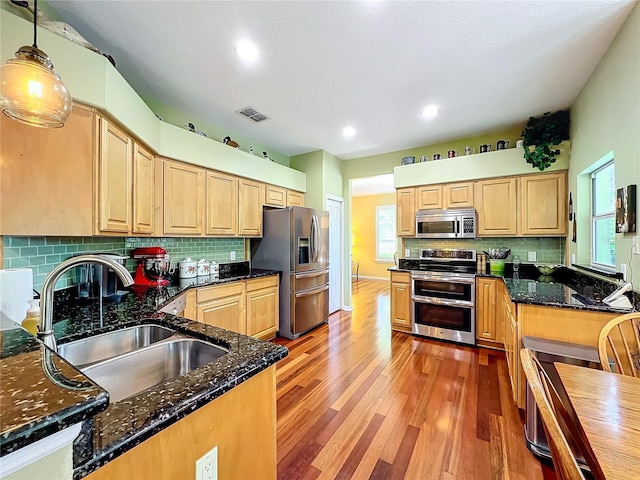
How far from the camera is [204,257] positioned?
11.1ft

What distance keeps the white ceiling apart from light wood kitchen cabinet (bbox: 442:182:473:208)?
0.84 m

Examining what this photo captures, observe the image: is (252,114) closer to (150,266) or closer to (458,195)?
(150,266)

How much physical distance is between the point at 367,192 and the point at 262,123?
4.83 metres

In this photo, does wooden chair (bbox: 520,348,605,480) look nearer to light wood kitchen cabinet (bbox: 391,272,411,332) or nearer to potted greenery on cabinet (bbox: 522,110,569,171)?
light wood kitchen cabinet (bbox: 391,272,411,332)

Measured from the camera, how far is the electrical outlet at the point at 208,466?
73 cm

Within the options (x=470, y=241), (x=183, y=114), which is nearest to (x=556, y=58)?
(x=470, y=241)

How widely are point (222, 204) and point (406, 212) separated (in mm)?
2531

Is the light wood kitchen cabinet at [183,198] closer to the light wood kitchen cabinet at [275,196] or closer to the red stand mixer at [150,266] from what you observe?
the red stand mixer at [150,266]

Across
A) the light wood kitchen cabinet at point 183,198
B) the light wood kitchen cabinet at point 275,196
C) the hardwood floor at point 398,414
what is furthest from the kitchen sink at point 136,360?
the light wood kitchen cabinet at point 275,196

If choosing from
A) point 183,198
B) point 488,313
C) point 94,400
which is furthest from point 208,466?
point 488,313

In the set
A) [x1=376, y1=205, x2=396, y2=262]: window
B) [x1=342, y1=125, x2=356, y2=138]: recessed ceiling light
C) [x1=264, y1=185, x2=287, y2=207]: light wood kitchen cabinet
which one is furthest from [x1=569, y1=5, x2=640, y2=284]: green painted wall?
[x1=376, y1=205, x2=396, y2=262]: window

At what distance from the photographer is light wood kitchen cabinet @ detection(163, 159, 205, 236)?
8.73 ft

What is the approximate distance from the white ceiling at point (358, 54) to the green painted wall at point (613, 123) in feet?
0.39

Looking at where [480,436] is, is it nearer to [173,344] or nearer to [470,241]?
[173,344]
